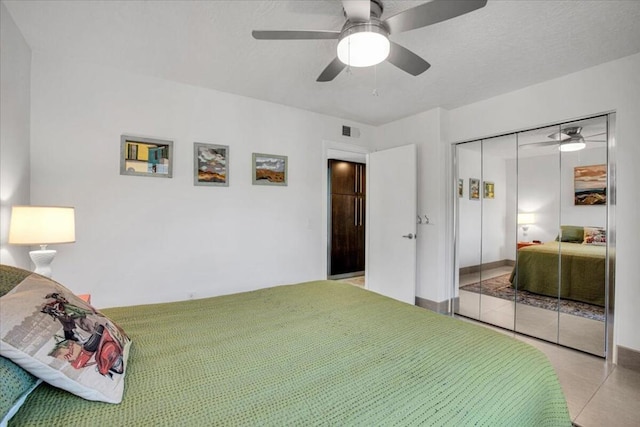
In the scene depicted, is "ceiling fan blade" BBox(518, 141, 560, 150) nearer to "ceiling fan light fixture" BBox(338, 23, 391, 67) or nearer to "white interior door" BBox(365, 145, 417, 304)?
"white interior door" BBox(365, 145, 417, 304)

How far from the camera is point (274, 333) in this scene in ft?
4.47

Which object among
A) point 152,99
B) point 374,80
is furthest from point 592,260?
point 152,99

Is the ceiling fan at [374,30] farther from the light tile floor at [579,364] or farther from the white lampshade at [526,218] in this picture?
the light tile floor at [579,364]

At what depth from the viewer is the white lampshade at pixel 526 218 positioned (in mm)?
2896

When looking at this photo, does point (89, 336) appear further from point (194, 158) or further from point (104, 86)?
point (104, 86)

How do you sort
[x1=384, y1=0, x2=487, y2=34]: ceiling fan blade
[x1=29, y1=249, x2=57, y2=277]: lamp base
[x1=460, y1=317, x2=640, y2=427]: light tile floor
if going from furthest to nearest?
[x1=29, y1=249, x2=57, y2=277]: lamp base < [x1=460, y1=317, x2=640, y2=427]: light tile floor < [x1=384, y1=0, x2=487, y2=34]: ceiling fan blade

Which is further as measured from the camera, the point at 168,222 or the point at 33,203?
the point at 168,222

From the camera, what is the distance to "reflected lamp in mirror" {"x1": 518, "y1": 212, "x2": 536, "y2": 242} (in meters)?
2.90

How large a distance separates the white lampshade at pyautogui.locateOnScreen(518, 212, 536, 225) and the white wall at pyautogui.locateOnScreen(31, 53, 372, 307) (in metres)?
2.16

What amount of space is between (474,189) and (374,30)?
245 centimetres

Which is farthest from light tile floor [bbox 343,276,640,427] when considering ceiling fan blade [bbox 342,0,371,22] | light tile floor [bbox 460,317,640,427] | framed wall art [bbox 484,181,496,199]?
ceiling fan blade [bbox 342,0,371,22]

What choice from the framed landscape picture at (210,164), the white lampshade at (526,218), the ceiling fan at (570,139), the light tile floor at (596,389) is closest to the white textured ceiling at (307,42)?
the ceiling fan at (570,139)

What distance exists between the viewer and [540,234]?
2.84 meters

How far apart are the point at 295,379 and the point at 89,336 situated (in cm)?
67
